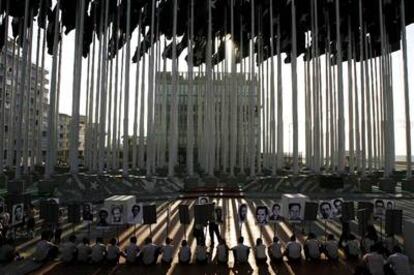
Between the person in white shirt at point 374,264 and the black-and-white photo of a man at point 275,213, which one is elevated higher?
the black-and-white photo of a man at point 275,213

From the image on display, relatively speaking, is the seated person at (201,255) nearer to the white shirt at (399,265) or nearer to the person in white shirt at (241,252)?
the person in white shirt at (241,252)

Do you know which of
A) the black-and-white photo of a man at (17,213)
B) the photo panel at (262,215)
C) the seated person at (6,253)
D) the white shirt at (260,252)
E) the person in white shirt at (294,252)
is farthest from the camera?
the black-and-white photo of a man at (17,213)

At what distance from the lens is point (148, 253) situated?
14766mm

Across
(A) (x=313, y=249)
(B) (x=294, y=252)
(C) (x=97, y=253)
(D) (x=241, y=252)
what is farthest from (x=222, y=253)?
(C) (x=97, y=253)

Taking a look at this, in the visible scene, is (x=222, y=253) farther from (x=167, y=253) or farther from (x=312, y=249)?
(x=312, y=249)

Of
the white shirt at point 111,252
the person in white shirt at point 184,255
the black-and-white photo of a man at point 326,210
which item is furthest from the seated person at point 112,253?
the black-and-white photo of a man at point 326,210

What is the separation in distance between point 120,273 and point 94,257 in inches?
56.4

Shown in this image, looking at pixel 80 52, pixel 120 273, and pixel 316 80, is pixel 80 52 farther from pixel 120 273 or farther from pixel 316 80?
pixel 120 273

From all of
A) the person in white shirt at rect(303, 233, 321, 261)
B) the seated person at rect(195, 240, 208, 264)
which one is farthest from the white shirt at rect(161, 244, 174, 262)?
the person in white shirt at rect(303, 233, 321, 261)

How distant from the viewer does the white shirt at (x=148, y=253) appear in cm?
1473

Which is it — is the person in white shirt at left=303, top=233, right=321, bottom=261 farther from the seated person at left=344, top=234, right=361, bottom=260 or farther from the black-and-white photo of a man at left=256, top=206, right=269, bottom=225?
the black-and-white photo of a man at left=256, top=206, right=269, bottom=225

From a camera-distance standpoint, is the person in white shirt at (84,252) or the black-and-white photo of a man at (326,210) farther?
the black-and-white photo of a man at (326,210)

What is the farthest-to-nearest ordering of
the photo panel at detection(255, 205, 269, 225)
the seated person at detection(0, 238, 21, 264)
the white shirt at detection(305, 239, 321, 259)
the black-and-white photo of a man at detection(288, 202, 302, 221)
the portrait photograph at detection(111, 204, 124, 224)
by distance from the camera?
the black-and-white photo of a man at detection(288, 202, 302, 221), the portrait photograph at detection(111, 204, 124, 224), the photo panel at detection(255, 205, 269, 225), the white shirt at detection(305, 239, 321, 259), the seated person at detection(0, 238, 21, 264)

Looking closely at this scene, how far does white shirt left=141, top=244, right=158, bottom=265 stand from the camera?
1473cm
